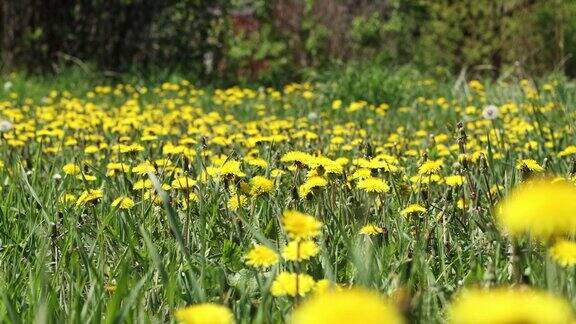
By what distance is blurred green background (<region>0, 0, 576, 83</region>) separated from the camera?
9172 mm

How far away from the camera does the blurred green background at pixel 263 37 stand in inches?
361

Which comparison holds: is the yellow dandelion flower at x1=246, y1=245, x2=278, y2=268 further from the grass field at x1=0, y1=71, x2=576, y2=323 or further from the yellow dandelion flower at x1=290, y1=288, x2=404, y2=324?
the yellow dandelion flower at x1=290, y1=288, x2=404, y2=324

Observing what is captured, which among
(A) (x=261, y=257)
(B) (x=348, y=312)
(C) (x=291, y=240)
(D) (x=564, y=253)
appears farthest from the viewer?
(C) (x=291, y=240)

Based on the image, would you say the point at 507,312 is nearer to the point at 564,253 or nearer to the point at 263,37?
the point at 564,253

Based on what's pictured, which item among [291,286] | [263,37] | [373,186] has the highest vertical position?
[263,37]

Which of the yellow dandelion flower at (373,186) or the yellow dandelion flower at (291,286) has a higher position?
the yellow dandelion flower at (373,186)

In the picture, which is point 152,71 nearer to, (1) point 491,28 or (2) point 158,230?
(1) point 491,28

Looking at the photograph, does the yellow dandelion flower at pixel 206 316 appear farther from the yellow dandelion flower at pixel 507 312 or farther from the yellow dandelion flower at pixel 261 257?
the yellow dandelion flower at pixel 261 257

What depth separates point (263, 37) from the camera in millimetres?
10445

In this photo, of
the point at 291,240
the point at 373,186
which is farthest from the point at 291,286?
the point at 373,186

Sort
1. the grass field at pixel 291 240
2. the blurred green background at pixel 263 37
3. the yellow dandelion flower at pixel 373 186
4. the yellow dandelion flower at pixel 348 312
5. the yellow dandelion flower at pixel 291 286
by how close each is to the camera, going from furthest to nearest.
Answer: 1. the blurred green background at pixel 263 37
2. the yellow dandelion flower at pixel 373 186
3. the yellow dandelion flower at pixel 291 286
4. the grass field at pixel 291 240
5. the yellow dandelion flower at pixel 348 312

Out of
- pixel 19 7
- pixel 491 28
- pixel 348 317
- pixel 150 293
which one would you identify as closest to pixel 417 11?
pixel 491 28

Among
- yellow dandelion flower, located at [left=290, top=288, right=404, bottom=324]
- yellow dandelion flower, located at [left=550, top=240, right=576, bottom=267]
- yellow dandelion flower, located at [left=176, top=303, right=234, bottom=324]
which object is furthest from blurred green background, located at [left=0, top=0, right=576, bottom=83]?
yellow dandelion flower, located at [left=290, top=288, right=404, bottom=324]

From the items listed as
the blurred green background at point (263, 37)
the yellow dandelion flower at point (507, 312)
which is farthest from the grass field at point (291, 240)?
the blurred green background at point (263, 37)
